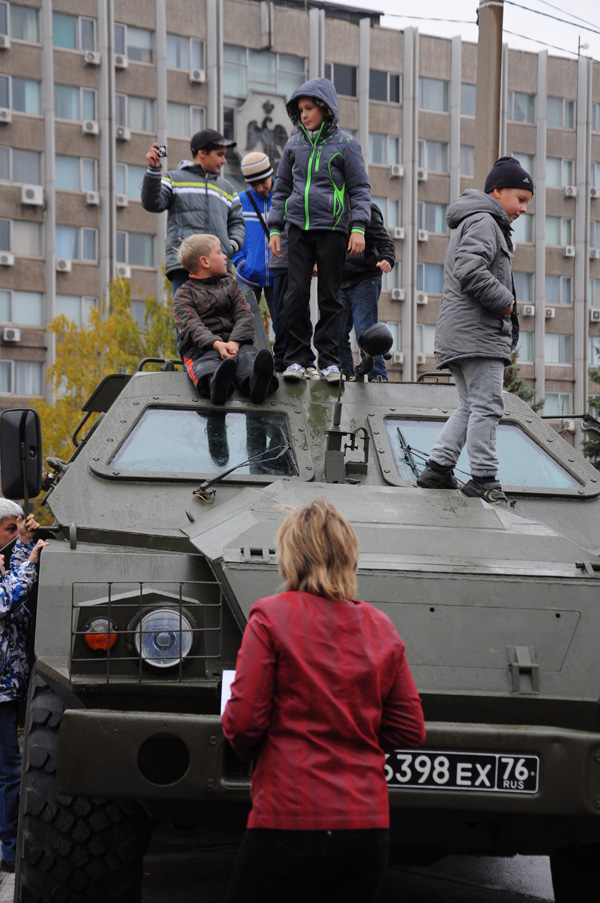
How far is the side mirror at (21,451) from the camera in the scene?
6.23 metres

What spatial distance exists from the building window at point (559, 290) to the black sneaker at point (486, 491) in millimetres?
35932

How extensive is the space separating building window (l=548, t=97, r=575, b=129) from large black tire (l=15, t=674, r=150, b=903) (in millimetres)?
39382

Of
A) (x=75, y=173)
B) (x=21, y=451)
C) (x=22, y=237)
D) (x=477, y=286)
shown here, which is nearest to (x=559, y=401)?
(x=75, y=173)

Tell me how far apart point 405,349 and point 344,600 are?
34.9 meters

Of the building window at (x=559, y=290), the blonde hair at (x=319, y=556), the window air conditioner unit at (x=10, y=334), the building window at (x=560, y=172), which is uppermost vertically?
the building window at (x=560, y=172)

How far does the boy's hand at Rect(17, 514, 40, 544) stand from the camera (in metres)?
6.19

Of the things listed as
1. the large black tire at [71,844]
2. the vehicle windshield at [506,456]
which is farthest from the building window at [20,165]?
the large black tire at [71,844]


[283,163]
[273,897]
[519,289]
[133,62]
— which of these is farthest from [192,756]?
[519,289]

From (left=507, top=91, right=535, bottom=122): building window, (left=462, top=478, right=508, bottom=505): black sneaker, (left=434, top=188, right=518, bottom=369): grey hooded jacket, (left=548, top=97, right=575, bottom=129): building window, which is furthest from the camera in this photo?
(left=548, top=97, right=575, bottom=129): building window

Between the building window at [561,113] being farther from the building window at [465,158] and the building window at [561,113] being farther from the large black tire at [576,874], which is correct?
the large black tire at [576,874]

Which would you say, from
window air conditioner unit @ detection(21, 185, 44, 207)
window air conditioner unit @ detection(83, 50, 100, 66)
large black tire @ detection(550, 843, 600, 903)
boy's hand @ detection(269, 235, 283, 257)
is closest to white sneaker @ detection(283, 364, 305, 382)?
boy's hand @ detection(269, 235, 283, 257)

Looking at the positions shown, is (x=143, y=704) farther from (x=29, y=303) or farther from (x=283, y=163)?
(x=29, y=303)

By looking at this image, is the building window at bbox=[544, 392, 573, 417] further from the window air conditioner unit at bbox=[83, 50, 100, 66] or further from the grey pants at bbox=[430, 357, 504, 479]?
the grey pants at bbox=[430, 357, 504, 479]

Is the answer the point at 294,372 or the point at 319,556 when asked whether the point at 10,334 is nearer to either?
the point at 294,372
